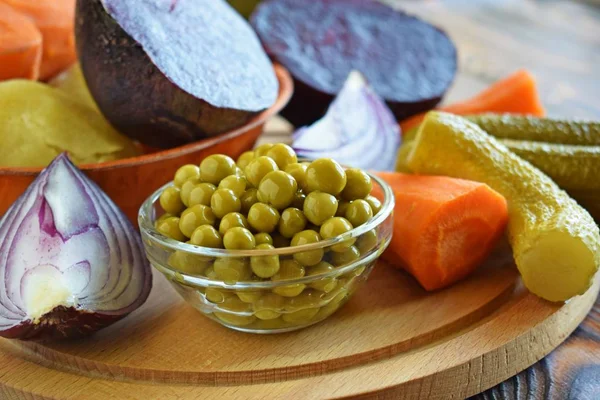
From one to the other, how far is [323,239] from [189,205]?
0.70 feet

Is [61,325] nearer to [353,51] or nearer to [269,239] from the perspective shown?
[269,239]

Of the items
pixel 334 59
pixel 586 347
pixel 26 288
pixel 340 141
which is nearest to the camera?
pixel 26 288

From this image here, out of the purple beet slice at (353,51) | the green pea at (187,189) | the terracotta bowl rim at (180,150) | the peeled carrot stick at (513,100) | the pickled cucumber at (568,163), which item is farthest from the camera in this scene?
the purple beet slice at (353,51)

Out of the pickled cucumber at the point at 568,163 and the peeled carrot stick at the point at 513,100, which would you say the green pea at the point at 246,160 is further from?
the peeled carrot stick at the point at 513,100

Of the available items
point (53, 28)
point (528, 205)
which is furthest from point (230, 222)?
point (53, 28)

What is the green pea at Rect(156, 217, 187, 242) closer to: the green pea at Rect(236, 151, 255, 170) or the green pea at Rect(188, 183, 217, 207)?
the green pea at Rect(188, 183, 217, 207)

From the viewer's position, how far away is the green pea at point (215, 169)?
1053 millimetres

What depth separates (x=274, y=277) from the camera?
3.13 feet

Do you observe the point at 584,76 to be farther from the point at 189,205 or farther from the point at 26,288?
the point at 26,288

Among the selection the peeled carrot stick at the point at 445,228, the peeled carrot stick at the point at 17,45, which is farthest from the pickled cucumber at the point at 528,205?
the peeled carrot stick at the point at 17,45

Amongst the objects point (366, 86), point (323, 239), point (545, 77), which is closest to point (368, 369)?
point (323, 239)

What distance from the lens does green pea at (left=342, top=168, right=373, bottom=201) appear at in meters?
1.02

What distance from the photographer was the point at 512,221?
3.85 feet

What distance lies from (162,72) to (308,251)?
0.50m
